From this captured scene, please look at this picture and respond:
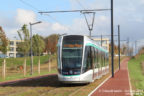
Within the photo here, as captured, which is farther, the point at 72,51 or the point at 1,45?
the point at 1,45

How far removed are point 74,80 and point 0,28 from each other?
4305cm

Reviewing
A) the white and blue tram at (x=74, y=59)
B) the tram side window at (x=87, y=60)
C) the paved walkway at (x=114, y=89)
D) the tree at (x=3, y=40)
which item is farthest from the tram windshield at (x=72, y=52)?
the tree at (x=3, y=40)

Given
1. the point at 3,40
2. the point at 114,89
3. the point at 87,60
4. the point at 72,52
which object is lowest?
the point at 114,89

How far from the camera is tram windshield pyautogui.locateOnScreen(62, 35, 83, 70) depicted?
19.2m

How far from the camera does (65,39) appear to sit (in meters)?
20.1

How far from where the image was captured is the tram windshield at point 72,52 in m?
19.2

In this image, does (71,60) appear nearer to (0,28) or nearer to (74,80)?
(74,80)

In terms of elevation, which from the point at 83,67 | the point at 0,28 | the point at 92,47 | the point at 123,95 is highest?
the point at 0,28

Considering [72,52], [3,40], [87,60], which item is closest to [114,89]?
[87,60]

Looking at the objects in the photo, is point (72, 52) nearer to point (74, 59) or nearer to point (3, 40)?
point (74, 59)

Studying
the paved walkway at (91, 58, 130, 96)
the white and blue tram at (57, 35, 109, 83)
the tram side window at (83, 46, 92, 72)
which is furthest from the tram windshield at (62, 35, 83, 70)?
the paved walkway at (91, 58, 130, 96)

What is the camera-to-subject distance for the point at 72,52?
19.5 m

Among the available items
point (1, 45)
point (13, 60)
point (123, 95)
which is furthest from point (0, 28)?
point (123, 95)

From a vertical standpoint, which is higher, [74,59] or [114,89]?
[74,59]
